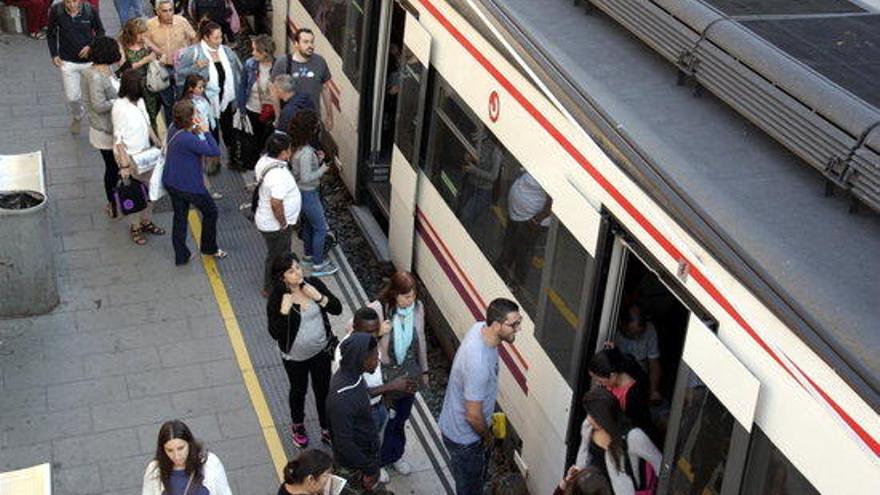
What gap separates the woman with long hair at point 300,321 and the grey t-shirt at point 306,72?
3417 millimetres

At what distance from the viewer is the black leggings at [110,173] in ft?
38.3

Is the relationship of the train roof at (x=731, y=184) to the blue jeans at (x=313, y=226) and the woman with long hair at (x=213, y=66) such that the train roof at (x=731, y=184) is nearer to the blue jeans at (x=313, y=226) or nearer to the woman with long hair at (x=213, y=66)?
the blue jeans at (x=313, y=226)

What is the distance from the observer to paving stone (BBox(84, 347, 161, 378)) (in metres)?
10.0

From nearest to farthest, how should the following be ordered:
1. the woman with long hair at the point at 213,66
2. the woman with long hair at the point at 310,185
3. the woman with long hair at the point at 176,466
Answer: the woman with long hair at the point at 176,466, the woman with long hair at the point at 310,185, the woman with long hair at the point at 213,66

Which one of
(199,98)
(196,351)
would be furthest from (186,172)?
(196,351)

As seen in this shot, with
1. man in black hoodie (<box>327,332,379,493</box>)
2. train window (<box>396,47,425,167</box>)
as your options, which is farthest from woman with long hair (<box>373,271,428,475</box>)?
train window (<box>396,47,425,167</box>)

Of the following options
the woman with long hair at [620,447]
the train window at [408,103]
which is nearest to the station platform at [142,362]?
the train window at [408,103]

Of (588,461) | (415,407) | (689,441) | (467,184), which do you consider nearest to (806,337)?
(689,441)

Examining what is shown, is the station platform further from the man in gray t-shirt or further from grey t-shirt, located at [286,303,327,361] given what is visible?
the man in gray t-shirt

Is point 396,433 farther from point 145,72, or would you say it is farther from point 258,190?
point 145,72

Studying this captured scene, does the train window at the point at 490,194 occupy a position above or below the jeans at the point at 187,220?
above

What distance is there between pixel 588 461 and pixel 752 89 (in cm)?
226

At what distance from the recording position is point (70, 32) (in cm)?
1301

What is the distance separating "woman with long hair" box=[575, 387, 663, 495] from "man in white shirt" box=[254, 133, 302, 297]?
357 cm
